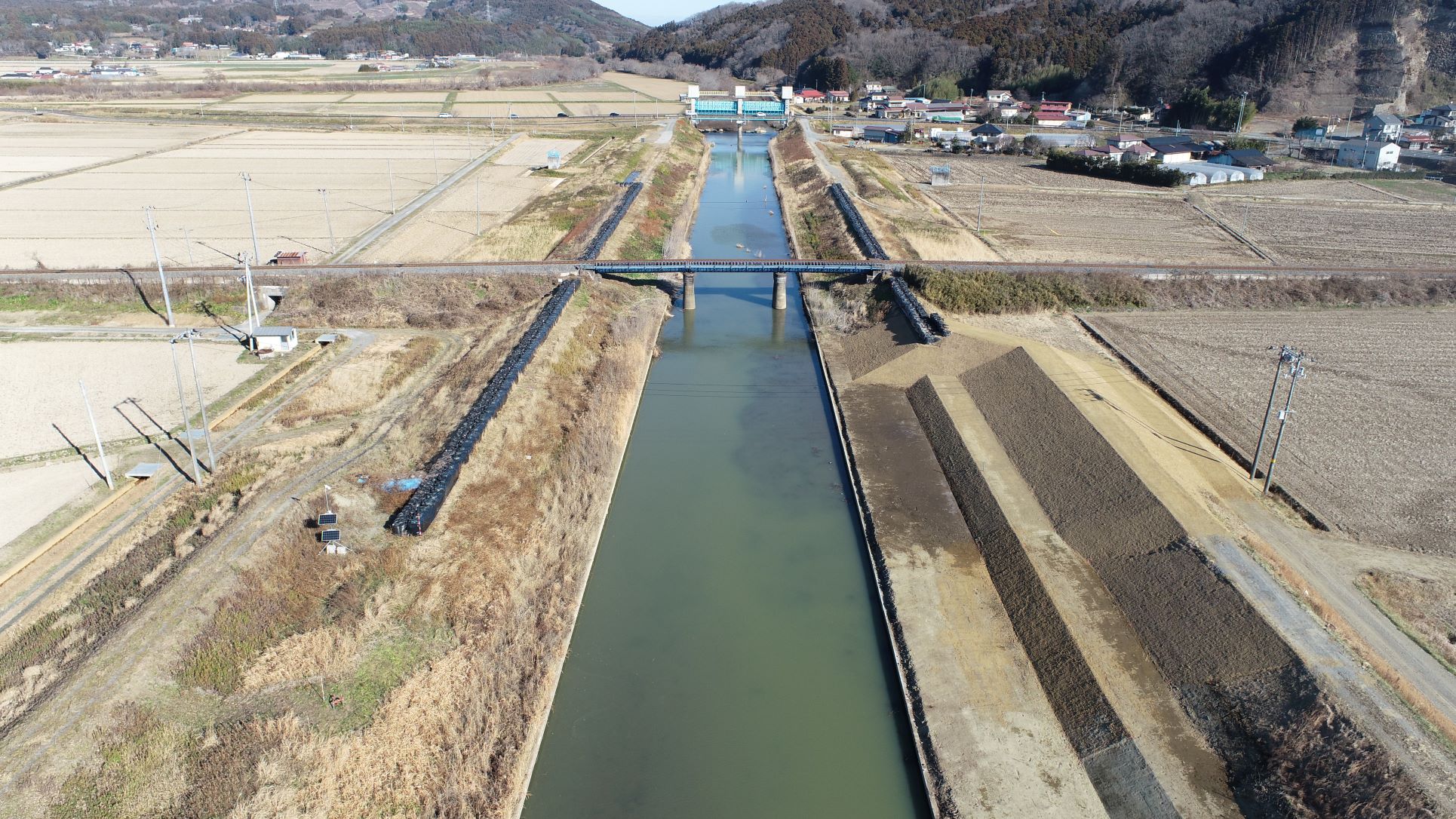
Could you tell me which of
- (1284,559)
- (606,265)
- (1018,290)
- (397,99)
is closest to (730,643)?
(1284,559)

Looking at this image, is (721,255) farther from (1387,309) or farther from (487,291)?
(1387,309)

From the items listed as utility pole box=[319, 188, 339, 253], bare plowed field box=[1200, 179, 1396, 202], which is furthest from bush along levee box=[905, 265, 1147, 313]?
bare plowed field box=[1200, 179, 1396, 202]

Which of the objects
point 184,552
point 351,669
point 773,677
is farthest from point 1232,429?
point 184,552

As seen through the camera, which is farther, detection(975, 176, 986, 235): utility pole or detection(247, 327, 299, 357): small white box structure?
detection(975, 176, 986, 235): utility pole

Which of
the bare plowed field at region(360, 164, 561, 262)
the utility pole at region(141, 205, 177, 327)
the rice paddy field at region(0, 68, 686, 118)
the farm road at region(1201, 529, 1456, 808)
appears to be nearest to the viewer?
the farm road at region(1201, 529, 1456, 808)

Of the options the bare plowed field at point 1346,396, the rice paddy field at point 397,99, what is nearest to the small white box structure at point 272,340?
the bare plowed field at point 1346,396

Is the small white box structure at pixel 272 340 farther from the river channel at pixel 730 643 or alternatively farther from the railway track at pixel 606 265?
the river channel at pixel 730 643

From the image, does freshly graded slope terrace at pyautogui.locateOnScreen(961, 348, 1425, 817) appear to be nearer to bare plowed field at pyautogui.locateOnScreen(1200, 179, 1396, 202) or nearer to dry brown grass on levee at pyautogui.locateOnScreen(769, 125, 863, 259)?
dry brown grass on levee at pyautogui.locateOnScreen(769, 125, 863, 259)
